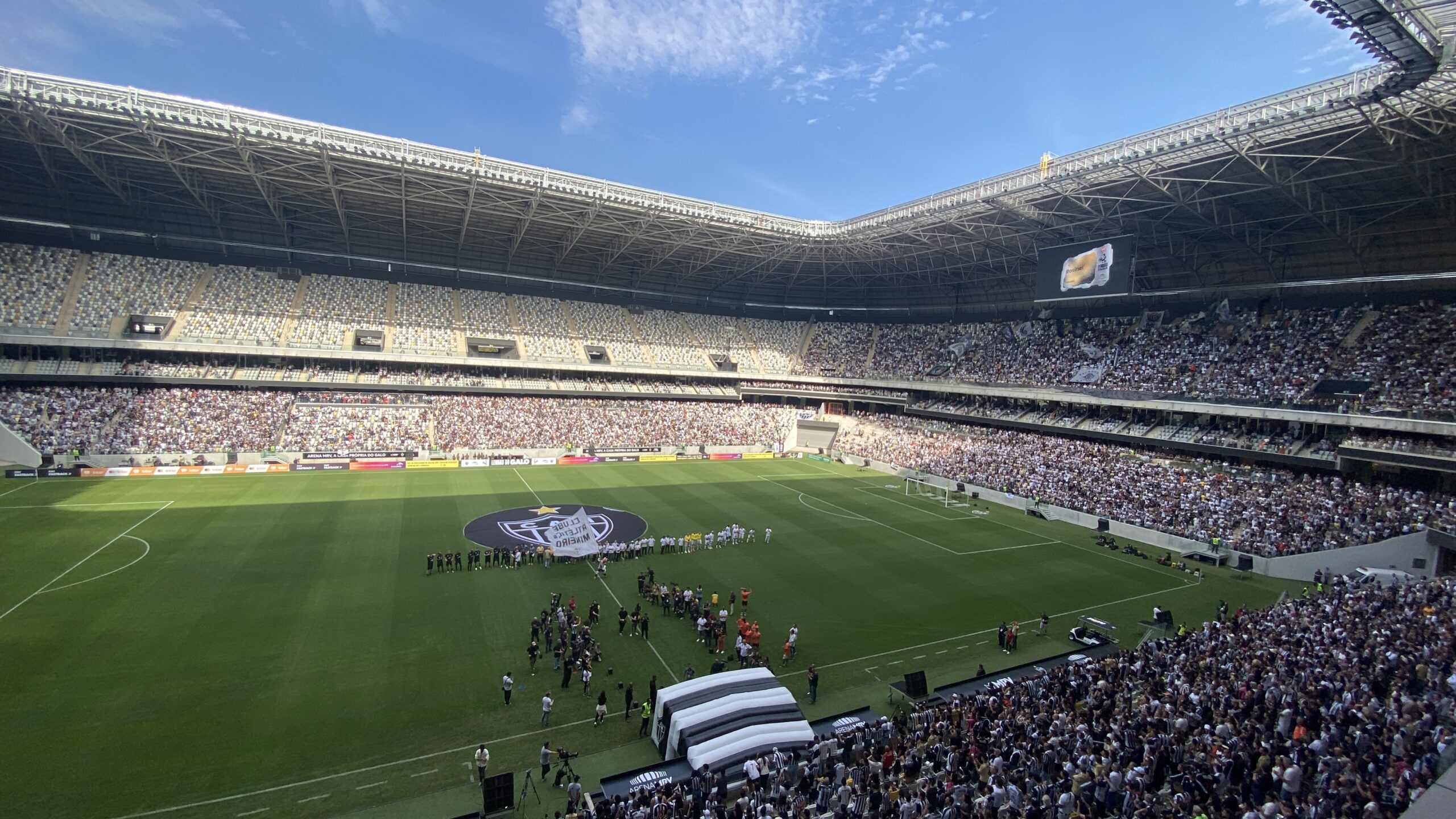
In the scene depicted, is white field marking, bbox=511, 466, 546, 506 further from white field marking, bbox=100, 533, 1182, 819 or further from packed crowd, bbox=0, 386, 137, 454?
packed crowd, bbox=0, 386, 137, 454

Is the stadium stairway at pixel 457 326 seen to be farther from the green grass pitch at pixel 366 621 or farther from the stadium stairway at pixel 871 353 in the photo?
the stadium stairway at pixel 871 353

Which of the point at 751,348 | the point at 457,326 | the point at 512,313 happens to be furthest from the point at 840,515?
the point at 512,313

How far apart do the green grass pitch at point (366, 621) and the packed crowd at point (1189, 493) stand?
12.3 feet

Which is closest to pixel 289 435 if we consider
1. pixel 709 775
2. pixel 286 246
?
pixel 286 246

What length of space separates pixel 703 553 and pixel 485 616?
10370mm

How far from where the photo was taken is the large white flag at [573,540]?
2666cm

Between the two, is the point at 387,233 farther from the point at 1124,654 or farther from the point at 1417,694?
the point at 1417,694

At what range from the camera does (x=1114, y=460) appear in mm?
42844

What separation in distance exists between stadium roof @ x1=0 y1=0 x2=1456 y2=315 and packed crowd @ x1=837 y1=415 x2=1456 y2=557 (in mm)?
14725

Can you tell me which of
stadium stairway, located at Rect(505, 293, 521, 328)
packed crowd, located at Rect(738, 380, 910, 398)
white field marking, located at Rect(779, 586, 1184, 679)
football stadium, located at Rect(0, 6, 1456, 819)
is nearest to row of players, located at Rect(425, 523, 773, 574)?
football stadium, located at Rect(0, 6, 1456, 819)

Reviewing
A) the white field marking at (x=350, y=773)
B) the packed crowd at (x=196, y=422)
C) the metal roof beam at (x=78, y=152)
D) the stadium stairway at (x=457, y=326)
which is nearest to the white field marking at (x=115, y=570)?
the white field marking at (x=350, y=773)

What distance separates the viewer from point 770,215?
2181 inches

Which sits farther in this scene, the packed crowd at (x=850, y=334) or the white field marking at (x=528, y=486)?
the white field marking at (x=528, y=486)

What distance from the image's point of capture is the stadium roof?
29.9 metres
